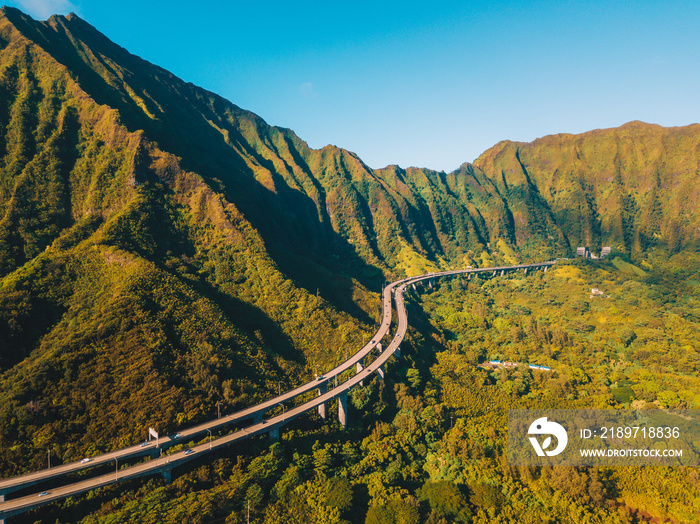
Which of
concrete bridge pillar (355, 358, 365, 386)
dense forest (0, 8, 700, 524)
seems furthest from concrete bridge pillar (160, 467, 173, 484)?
concrete bridge pillar (355, 358, 365, 386)

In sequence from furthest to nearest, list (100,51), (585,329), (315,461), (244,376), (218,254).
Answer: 1. (100,51)
2. (585,329)
3. (218,254)
4. (244,376)
5. (315,461)

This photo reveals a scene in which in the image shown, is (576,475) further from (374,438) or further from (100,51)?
(100,51)

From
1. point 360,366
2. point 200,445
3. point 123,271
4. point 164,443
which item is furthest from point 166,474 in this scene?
point 123,271

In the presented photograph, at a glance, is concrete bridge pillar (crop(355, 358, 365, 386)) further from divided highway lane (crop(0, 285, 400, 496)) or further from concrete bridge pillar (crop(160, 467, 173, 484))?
concrete bridge pillar (crop(160, 467, 173, 484))

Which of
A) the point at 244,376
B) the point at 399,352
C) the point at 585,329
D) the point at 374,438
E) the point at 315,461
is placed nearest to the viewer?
the point at 315,461

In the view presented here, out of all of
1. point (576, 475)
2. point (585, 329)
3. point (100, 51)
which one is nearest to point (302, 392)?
point (576, 475)

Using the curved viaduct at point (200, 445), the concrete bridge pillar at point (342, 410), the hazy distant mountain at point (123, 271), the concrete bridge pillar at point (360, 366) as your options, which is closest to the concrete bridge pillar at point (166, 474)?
the curved viaduct at point (200, 445)

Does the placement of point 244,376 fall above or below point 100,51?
below

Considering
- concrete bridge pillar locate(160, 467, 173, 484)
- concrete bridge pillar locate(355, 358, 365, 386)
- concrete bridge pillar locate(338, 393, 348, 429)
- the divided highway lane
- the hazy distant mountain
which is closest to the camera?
the divided highway lane
